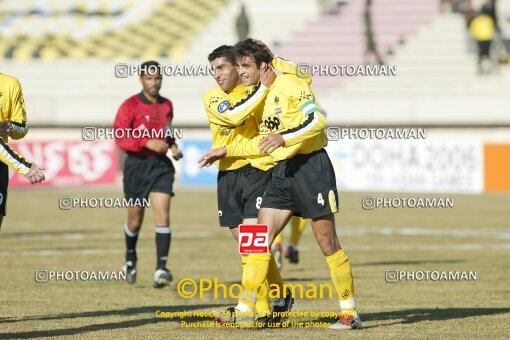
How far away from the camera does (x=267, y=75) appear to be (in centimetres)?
984

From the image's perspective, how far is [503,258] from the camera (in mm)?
17031

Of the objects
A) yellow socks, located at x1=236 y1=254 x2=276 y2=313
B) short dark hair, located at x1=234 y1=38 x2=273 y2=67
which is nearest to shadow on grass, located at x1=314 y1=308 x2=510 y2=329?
yellow socks, located at x1=236 y1=254 x2=276 y2=313

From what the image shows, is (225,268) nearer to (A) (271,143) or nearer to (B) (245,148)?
(B) (245,148)

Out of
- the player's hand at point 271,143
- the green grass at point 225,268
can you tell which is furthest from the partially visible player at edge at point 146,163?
the player's hand at point 271,143

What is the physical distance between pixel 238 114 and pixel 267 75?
43 centimetres

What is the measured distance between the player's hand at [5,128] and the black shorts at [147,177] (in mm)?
4689

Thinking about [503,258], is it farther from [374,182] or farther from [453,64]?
[453,64]

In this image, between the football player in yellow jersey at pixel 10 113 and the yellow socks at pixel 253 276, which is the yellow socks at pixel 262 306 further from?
the football player in yellow jersey at pixel 10 113

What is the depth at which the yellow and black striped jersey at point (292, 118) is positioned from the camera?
942 cm

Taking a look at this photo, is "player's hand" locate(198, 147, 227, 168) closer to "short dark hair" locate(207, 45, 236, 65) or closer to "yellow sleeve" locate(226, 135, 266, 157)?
"yellow sleeve" locate(226, 135, 266, 157)

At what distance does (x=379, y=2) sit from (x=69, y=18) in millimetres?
13932

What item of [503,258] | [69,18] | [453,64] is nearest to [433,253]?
[503,258]

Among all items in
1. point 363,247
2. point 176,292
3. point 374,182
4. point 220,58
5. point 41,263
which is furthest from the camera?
point 374,182

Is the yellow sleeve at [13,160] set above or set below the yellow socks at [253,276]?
above
